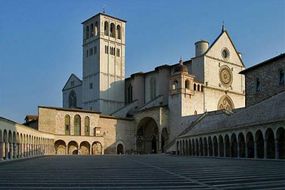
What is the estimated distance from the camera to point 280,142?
2812 cm

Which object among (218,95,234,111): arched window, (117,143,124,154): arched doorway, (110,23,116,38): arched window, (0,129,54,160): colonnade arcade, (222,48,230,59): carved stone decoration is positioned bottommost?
(117,143,124,154): arched doorway

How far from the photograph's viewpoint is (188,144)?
4647 cm

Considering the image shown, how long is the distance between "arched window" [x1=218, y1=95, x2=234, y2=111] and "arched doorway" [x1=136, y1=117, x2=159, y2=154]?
10.7 m

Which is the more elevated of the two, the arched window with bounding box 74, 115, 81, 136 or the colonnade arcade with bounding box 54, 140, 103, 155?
the arched window with bounding box 74, 115, 81, 136

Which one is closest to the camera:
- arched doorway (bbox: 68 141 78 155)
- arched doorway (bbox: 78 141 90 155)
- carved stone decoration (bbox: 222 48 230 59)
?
arched doorway (bbox: 68 141 78 155)

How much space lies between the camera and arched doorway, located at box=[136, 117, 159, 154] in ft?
209

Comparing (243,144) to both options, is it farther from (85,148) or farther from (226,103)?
(85,148)

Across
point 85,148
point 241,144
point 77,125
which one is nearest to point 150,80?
point 77,125

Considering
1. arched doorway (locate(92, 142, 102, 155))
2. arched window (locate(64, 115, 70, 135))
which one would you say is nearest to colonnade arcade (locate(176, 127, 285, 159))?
arched doorway (locate(92, 142, 102, 155))

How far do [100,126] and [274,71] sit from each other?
30.6 m

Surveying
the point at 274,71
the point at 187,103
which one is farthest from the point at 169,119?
the point at 274,71

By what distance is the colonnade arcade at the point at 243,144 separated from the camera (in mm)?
27828

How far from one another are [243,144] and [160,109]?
84.0 ft

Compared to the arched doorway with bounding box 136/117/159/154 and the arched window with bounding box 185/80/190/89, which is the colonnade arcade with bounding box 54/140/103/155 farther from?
the arched window with bounding box 185/80/190/89
